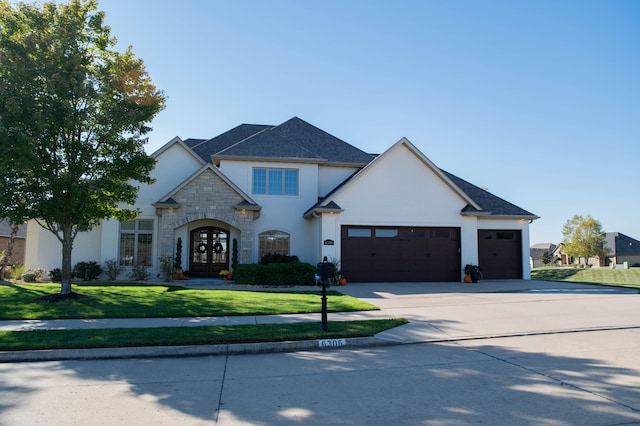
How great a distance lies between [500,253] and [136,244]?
18.0 metres

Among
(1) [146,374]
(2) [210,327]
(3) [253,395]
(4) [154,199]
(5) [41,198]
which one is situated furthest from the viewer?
(4) [154,199]

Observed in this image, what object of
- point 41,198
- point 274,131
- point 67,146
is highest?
point 274,131

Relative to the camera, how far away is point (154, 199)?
20.9 m

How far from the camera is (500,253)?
72.8ft

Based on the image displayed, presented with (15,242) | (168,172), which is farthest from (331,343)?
(15,242)

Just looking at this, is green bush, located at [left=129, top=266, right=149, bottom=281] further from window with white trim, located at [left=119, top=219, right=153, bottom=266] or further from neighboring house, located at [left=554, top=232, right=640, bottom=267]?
neighboring house, located at [left=554, top=232, right=640, bottom=267]

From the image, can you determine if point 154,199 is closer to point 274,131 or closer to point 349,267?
point 274,131

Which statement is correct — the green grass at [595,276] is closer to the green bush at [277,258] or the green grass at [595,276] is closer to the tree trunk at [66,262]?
the green bush at [277,258]

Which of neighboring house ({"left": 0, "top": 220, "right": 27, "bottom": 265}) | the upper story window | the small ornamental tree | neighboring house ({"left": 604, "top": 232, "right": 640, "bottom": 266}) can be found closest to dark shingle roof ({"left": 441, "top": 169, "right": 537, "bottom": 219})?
the upper story window

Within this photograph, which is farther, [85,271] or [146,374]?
[85,271]

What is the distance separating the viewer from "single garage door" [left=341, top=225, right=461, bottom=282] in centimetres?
1997

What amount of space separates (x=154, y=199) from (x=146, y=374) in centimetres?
1601

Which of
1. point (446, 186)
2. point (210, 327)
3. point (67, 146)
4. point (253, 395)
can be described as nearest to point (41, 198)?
point (67, 146)

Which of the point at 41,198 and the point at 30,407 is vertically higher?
the point at 41,198
